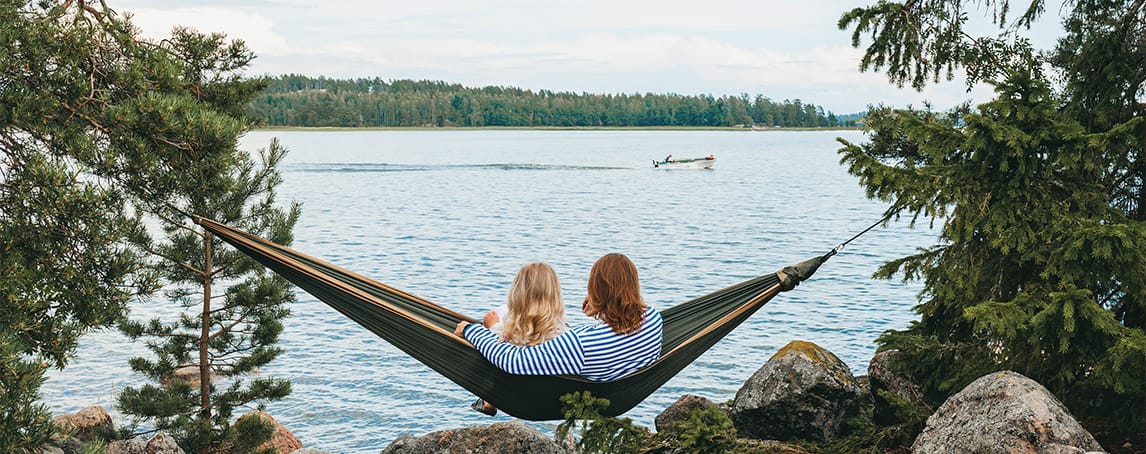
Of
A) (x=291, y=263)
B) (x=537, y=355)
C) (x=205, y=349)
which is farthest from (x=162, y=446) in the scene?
(x=537, y=355)

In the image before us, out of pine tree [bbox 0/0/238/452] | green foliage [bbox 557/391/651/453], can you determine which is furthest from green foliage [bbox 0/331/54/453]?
green foliage [bbox 557/391/651/453]

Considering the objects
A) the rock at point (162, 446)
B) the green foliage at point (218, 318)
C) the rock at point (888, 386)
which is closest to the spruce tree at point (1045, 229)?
the rock at point (888, 386)

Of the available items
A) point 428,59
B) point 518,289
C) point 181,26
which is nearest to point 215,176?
point 518,289

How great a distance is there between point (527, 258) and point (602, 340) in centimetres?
1488

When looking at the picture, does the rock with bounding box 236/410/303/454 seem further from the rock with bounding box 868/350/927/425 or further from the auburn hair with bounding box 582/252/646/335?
the auburn hair with bounding box 582/252/646/335

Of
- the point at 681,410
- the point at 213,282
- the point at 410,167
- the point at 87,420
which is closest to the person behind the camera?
the point at 681,410

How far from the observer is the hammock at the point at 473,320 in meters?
3.18

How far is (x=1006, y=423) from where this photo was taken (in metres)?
3.33

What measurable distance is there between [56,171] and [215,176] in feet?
2.69

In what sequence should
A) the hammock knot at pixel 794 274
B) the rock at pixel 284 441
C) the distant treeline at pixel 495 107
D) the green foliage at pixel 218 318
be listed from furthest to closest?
the distant treeline at pixel 495 107
the rock at pixel 284 441
the green foliage at pixel 218 318
the hammock knot at pixel 794 274

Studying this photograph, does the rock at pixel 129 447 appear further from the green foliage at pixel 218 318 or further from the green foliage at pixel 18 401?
the green foliage at pixel 18 401

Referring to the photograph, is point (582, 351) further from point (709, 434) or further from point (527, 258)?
point (527, 258)

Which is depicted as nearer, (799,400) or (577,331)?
(577,331)

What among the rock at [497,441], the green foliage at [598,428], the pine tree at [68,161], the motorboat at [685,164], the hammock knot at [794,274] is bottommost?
the motorboat at [685,164]
